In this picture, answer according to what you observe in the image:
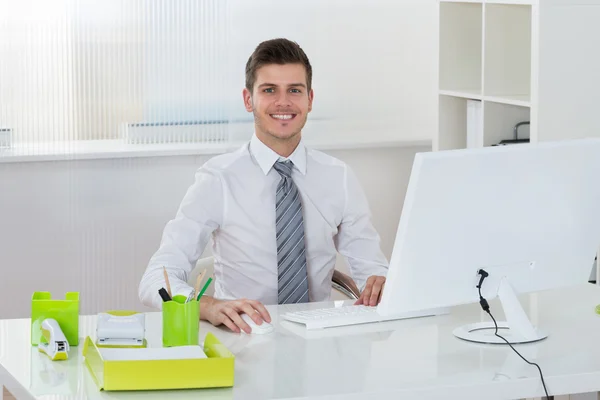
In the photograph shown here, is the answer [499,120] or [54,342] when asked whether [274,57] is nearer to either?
[54,342]

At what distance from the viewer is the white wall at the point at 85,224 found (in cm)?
426

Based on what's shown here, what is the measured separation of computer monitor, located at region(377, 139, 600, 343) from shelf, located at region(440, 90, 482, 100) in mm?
1834

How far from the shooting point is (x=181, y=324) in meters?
2.20

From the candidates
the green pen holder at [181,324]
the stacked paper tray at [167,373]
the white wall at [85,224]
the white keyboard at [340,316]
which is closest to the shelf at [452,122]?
the white wall at [85,224]

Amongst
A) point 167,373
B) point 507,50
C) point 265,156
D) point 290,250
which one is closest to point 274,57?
point 265,156

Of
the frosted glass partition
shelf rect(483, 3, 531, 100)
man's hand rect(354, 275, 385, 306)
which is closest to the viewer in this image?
man's hand rect(354, 275, 385, 306)

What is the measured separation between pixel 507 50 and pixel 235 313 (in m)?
2.13

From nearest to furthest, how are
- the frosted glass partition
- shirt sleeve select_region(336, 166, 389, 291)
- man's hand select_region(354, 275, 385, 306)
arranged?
1. man's hand select_region(354, 275, 385, 306)
2. shirt sleeve select_region(336, 166, 389, 291)
3. the frosted glass partition

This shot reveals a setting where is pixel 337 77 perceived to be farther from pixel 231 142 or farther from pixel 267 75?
pixel 267 75

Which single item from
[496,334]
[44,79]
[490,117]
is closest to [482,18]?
[490,117]

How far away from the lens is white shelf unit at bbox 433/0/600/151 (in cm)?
360

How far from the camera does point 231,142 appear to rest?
4469mm

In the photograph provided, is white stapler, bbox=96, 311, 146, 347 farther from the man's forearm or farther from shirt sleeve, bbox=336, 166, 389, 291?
shirt sleeve, bbox=336, 166, 389, 291

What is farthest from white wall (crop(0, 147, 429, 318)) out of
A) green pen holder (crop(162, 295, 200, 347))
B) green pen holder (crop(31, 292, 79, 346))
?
green pen holder (crop(162, 295, 200, 347))
